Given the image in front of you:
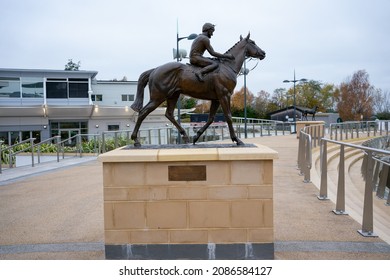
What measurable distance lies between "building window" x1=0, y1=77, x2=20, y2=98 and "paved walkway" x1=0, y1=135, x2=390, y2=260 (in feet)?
76.1

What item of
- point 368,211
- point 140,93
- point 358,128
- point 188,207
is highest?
point 140,93

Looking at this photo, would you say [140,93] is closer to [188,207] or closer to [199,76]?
[199,76]

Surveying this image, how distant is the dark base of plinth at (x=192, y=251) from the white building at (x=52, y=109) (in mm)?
23980

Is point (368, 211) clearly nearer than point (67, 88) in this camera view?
Yes

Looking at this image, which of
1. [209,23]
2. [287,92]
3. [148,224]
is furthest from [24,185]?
[287,92]

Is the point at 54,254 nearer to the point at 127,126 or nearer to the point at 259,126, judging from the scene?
the point at 259,126

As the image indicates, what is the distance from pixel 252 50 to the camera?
15.7 ft

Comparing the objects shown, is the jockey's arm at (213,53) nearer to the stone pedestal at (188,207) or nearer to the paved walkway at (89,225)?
the stone pedestal at (188,207)

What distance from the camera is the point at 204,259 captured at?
3.88 metres

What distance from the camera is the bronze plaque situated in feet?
12.7

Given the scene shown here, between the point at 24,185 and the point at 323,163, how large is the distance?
6.89 m

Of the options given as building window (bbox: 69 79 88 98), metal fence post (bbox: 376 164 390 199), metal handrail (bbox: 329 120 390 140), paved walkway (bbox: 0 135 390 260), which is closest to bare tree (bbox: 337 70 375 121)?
metal handrail (bbox: 329 120 390 140)

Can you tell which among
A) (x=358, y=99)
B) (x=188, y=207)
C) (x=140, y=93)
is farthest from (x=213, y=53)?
(x=358, y=99)

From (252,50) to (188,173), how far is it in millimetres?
2013
